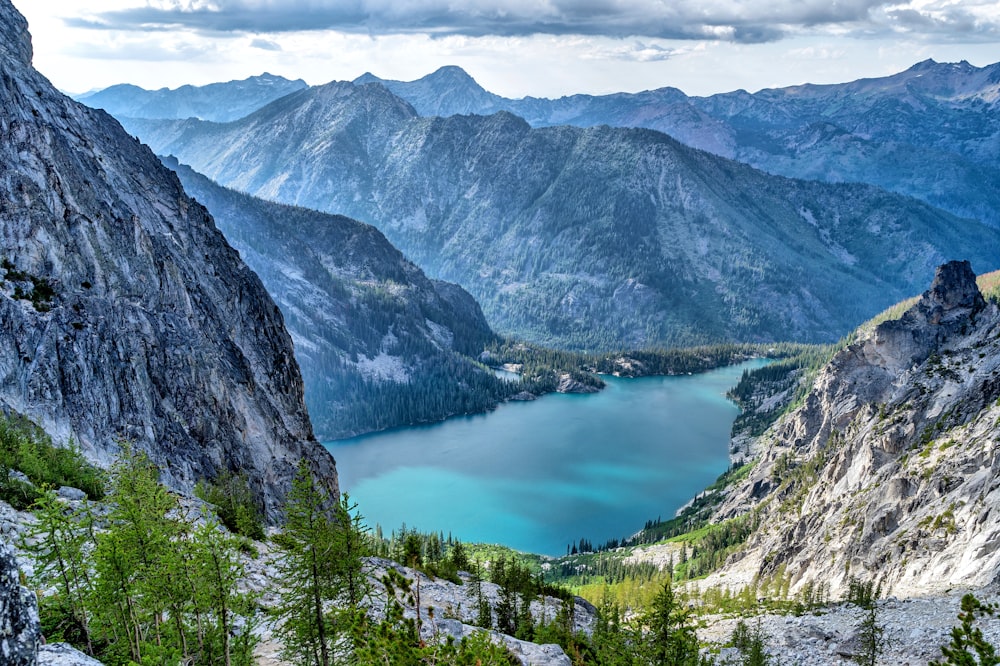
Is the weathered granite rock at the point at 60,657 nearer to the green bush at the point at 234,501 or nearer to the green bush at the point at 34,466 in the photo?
the green bush at the point at 34,466

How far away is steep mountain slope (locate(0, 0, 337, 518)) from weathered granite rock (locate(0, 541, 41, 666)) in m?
45.2

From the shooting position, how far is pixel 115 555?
2683 cm

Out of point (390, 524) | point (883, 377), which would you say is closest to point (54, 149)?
point (390, 524)

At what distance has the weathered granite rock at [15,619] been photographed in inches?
565

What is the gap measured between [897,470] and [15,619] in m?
87.1

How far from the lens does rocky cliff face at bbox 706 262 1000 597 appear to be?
213 feet

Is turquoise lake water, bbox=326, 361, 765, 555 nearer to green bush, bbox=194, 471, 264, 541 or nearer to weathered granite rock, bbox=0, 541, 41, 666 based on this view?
green bush, bbox=194, 471, 264, 541

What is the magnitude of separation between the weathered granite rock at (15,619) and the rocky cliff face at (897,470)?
57465 mm

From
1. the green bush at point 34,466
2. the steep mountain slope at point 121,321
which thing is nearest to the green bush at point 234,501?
the steep mountain slope at point 121,321

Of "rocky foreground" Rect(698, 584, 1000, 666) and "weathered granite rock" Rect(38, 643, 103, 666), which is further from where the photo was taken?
"rocky foreground" Rect(698, 584, 1000, 666)

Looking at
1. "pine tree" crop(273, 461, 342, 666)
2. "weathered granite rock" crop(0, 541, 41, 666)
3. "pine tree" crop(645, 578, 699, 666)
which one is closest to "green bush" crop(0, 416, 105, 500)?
"pine tree" crop(273, 461, 342, 666)

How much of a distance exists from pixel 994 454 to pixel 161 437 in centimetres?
7342

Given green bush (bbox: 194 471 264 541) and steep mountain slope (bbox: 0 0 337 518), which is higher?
steep mountain slope (bbox: 0 0 337 518)

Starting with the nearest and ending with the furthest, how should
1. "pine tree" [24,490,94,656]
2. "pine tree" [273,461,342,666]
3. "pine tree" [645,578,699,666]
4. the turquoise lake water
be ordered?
"pine tree" [24,490,94,656] < "pine tree" [273,461,342,666] < "pine tree" [645,578,699,666] < the turquoise lake water
